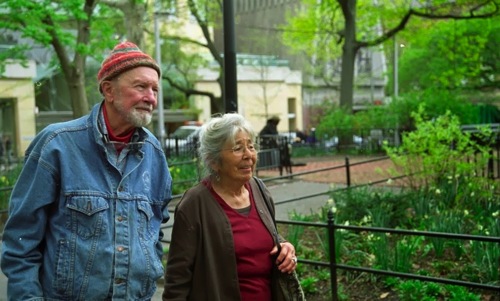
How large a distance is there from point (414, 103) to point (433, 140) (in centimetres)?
1612

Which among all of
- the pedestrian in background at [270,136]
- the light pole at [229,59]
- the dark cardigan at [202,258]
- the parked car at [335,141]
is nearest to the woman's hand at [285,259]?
the dark cardigan at [202,258]

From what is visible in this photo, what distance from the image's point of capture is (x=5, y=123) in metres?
23.3

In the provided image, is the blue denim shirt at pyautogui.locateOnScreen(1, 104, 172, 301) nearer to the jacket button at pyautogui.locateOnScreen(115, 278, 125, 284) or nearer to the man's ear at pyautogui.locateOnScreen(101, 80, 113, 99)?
the jacket button at pyautogui.locateOnScreen(115, 278, 125, 284)

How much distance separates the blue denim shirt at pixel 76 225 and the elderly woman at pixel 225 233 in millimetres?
330

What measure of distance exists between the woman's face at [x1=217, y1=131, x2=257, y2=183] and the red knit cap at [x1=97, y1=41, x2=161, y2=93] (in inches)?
22.1

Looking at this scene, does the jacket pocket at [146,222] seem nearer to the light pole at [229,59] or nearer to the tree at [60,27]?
the light pole at [229,59]

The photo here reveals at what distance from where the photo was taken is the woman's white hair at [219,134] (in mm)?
3043

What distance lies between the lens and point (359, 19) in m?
30.0

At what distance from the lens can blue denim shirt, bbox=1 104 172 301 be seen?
8.04 feet


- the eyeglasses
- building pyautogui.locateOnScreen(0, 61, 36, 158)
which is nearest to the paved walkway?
building pyautogui.locateOnScreen(0, 61, 36, 158)

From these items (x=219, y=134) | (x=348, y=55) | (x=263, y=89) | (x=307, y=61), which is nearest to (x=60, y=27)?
(x=219, y=134)

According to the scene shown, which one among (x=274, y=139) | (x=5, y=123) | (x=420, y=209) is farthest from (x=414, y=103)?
(x=420, y=209)

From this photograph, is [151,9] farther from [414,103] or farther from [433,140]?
[433,140]

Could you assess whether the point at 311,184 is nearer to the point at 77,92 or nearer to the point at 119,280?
the point at 77,92
